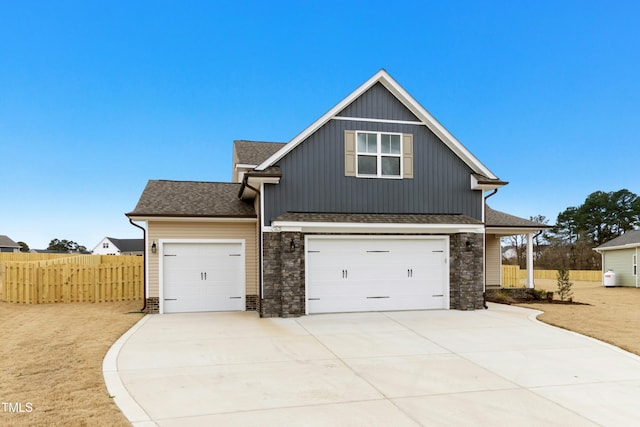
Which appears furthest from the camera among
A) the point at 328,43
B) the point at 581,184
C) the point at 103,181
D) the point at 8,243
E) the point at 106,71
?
the point at 8,243

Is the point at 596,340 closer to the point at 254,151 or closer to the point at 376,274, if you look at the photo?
the point at 376,274

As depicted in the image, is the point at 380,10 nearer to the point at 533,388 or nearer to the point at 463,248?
the point at 463,248

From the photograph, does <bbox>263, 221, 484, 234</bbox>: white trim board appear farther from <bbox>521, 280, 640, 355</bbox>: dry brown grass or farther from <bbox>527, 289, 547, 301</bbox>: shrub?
<bbox>527, 289, 547, 301</bbox>: shrub

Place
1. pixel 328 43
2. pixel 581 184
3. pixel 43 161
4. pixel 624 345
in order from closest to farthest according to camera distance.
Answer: pixel 624 345 → pixel 328 43 → pixel 43 161 → pixel 581 184

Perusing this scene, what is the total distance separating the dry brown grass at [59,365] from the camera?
4.80m

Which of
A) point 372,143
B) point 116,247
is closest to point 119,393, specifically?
point 372,143

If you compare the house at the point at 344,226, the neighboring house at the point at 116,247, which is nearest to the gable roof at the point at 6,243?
the neighboring house at the point at 116,247

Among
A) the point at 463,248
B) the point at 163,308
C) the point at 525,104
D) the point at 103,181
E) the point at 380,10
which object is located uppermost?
the point at 380,10

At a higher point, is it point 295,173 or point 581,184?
point 581,184

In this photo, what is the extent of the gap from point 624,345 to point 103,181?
28209 mm

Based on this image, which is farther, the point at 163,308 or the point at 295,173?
the point at 163,308

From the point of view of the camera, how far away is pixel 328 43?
71.9 feet

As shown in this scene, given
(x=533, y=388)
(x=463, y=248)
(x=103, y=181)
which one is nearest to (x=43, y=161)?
(x=103, y=181)

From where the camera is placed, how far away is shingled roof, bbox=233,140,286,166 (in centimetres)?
2003
